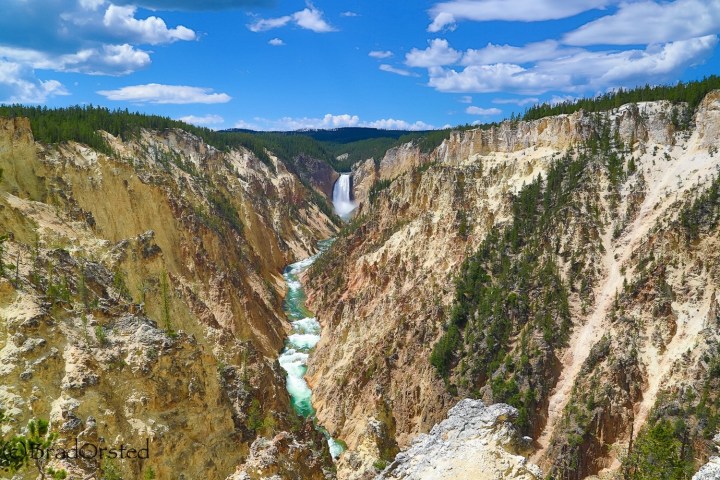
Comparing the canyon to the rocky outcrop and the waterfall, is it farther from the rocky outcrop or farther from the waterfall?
the waterfall

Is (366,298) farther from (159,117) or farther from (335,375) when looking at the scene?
(159,117)

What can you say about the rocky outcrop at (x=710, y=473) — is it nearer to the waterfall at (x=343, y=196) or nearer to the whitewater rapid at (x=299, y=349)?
the whitewater rapid at (x=299, y=349)

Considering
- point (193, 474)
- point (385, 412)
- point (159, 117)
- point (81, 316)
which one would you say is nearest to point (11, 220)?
point (81, 316)

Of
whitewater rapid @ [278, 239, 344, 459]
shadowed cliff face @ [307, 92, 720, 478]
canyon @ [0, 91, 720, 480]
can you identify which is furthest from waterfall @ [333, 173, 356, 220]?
shadowed cliff face @ [307, 92, 720, 478]

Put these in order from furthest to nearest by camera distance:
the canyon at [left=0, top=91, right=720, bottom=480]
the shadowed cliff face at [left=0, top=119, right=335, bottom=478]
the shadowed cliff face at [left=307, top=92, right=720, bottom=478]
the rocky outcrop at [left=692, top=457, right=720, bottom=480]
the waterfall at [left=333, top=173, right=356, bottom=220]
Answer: the waterfall at [left=333, top=173, right=356, bottom=220] → the shadowed cliff face at [left=307, top=92, right=720, bottom=478] → the canyon at [left=0, top=91, right=720, bottom=480] → the shadowed cliff face at [left=0, top=119, right=335, bottom=478] → the rocky outcrop at [left=692, top=457, right=720, bottom=480]

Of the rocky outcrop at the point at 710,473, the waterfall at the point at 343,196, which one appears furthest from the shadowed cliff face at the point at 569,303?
the waterfall at the point at 343,196

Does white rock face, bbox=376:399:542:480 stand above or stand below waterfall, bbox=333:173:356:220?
below
